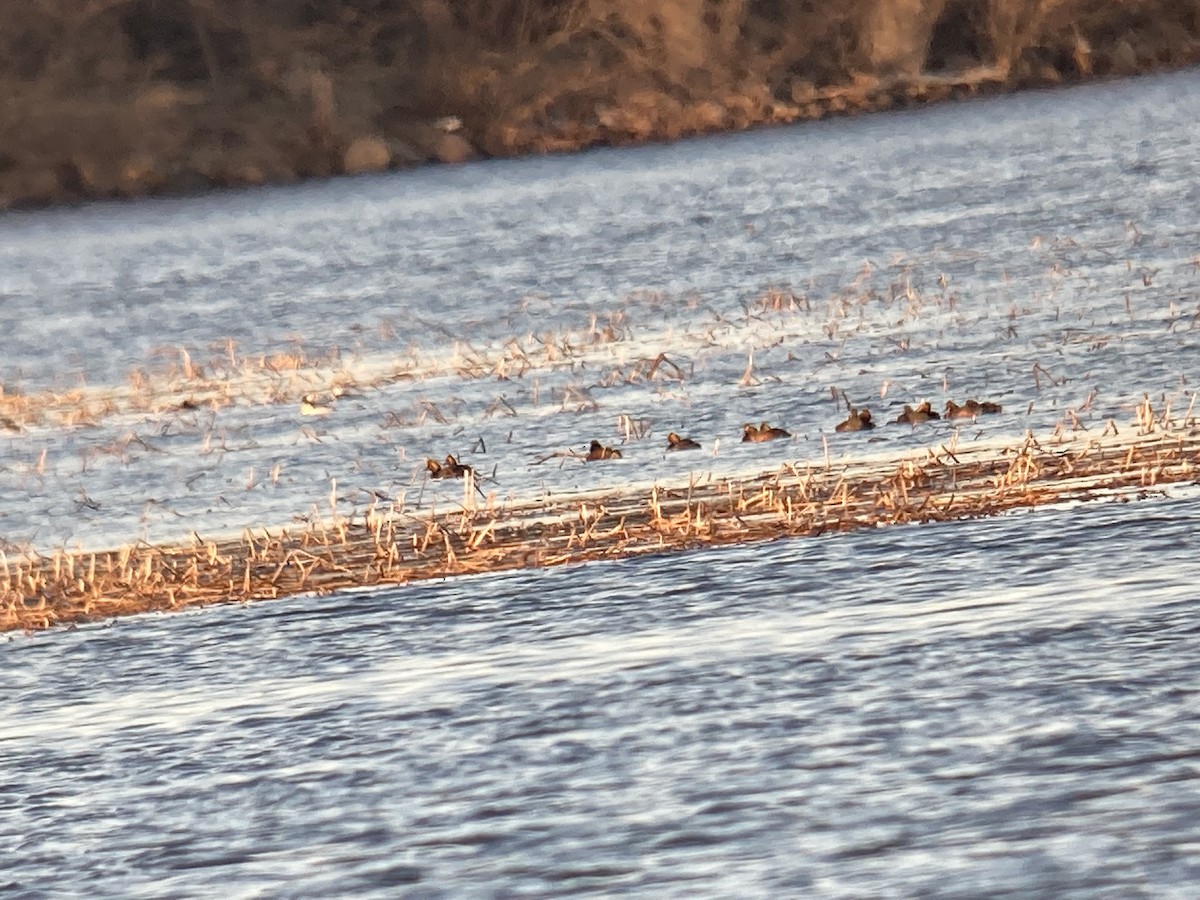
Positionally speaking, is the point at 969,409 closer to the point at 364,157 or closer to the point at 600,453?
the point at 600,453

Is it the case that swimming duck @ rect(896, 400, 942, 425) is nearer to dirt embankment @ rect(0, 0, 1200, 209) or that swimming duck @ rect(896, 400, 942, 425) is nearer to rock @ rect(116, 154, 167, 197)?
dirt embankment @ rect(0, 0, 1200, 209)

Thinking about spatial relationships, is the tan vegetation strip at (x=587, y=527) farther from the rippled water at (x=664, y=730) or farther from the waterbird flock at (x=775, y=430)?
the waterbird flock at (x=775, y=430)

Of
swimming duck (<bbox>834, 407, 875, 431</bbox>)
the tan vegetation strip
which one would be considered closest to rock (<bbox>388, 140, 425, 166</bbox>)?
swimming duck (<bbox>834, 407, 875, 431</bbox>)

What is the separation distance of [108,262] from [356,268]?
6.81m

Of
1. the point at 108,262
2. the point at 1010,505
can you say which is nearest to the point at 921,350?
the point at 1010,505

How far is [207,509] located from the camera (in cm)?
1172

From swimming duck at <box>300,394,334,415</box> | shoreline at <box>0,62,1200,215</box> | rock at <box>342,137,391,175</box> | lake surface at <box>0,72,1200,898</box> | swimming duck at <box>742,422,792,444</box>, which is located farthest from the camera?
rock at <box>342,137,391,175</box>

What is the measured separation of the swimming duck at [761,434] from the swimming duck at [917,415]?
0.49 m

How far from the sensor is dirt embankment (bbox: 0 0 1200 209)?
50.6 meters

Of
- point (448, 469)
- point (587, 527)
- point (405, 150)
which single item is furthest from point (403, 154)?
point (587, 527)

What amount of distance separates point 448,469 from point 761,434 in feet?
4.39

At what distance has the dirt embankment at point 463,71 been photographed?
5059 centimetres

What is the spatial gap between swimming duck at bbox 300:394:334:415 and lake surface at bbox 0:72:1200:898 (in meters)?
0.20

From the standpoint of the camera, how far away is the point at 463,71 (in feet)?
171
